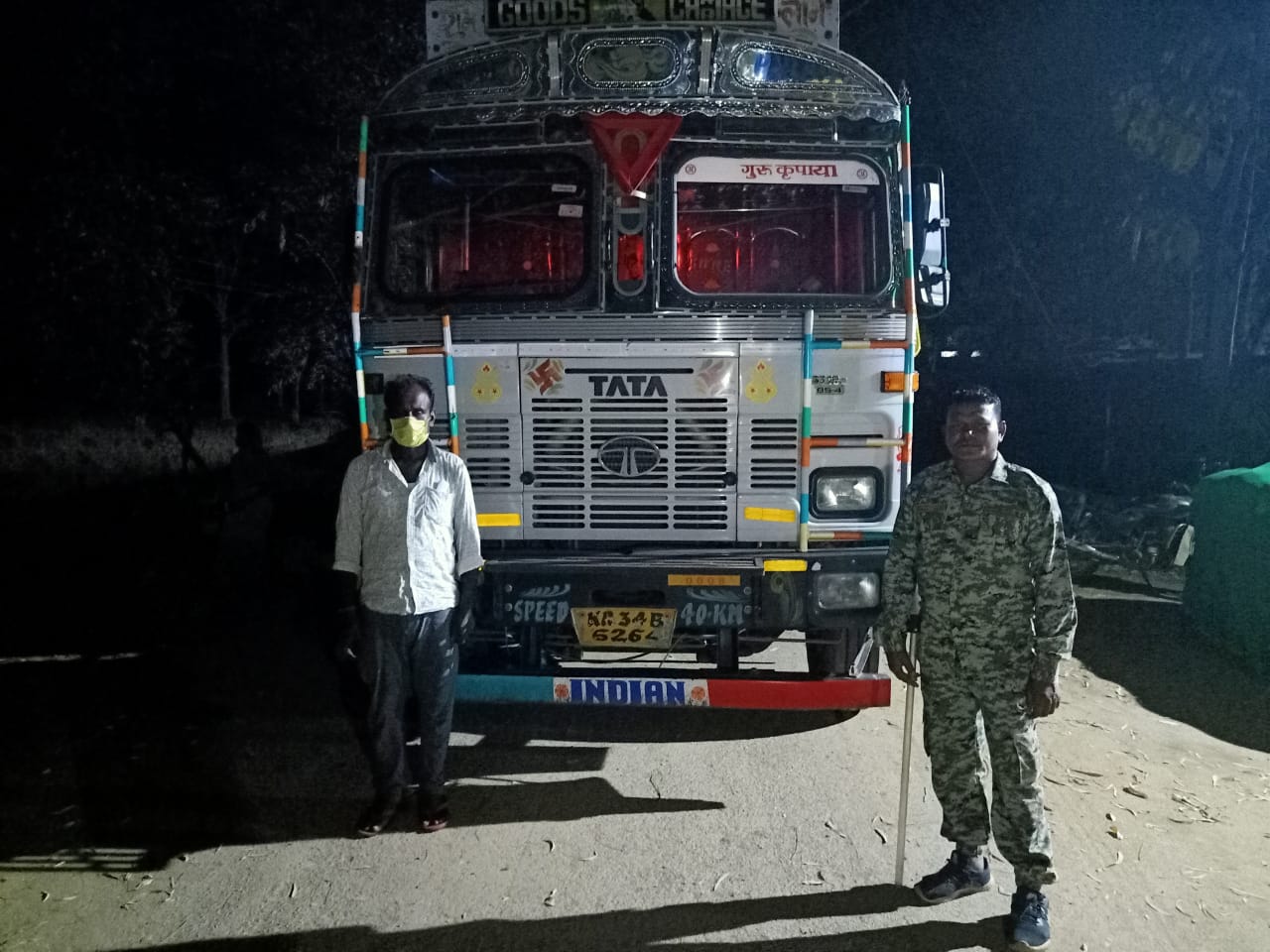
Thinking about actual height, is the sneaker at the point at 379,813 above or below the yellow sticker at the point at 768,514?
below

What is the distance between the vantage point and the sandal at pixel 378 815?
174 inches

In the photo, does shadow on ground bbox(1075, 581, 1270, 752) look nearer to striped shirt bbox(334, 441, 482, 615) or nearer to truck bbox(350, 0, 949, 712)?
truck bbox(350, 0, 949, 712)

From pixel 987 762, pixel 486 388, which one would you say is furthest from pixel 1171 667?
pixel 486 388

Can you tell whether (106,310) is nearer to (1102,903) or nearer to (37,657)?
(37,657)

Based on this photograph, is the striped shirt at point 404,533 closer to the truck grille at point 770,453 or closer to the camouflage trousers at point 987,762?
the truck grille at point 770,453

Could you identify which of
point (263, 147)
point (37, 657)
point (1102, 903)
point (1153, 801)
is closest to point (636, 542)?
point (1102, 903)

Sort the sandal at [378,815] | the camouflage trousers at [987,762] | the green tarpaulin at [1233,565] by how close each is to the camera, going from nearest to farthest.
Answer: the camouflage trousers at [987,762]
the sandal at [378,815]
the green tarpaulin at [1233,565]

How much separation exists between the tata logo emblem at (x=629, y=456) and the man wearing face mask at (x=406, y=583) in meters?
0.79

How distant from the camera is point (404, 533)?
4.24 metres

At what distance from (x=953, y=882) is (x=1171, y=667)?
4126 mm

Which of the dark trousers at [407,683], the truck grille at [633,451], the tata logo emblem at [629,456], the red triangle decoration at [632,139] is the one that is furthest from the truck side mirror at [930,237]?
the dark trousers at [407,683]

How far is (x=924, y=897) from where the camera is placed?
385 centimetres

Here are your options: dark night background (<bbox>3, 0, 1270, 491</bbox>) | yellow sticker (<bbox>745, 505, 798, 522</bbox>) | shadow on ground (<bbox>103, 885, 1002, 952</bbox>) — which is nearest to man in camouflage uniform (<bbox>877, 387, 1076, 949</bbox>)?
shadow on ground (<bbox>103, 885, 1002, 952</bbox>)

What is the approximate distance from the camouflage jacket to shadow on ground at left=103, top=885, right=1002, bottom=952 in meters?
0.99
